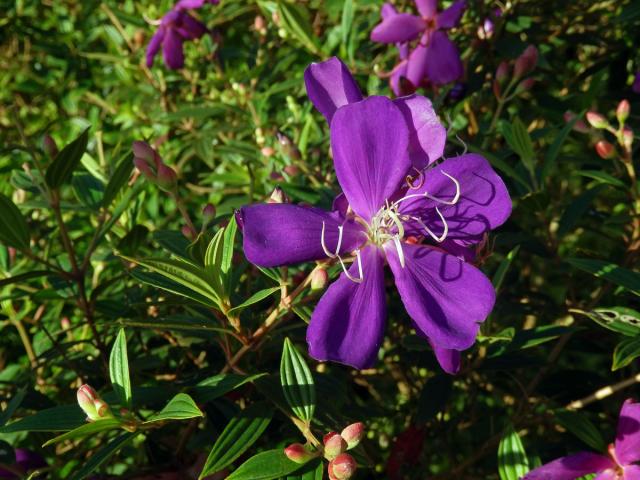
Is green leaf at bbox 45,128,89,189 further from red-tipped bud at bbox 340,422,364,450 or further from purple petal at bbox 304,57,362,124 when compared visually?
red-tipped bud at bbox 340,422,364,450

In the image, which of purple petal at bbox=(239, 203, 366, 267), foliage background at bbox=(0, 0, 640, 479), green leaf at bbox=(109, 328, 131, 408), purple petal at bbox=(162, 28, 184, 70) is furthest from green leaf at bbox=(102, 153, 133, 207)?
purple petal at bbox=(162, 28, 184, 70)

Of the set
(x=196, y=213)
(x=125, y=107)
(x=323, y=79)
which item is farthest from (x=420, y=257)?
(x=125, y=107)

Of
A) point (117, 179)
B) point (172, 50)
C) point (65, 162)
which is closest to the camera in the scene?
point (65, 162)

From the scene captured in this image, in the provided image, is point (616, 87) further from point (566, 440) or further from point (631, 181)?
point (566, 440)

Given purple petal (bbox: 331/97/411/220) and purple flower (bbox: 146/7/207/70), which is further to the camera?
purple flower (bbox: 146/7/207/70)

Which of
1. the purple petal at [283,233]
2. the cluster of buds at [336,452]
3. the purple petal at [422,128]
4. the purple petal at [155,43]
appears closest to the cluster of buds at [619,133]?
the purple petal at [422,128]

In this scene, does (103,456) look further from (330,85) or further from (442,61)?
(442,61)

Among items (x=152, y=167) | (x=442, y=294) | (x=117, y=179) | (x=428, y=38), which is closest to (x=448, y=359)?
(x=442, y=294)
